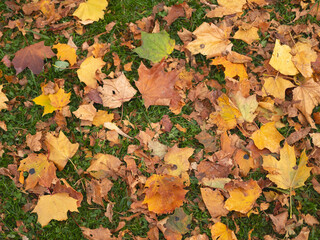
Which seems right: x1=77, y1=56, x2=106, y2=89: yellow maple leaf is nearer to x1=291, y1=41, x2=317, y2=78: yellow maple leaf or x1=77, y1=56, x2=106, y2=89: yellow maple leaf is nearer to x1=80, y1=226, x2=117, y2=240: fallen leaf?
x1=80, y1=226, x2=117, y2=240: fallen leaf

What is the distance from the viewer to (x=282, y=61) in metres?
2.74

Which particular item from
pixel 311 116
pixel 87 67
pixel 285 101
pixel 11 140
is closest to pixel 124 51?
pixel 87 67

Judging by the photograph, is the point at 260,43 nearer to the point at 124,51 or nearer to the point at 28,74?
the point at 124,51

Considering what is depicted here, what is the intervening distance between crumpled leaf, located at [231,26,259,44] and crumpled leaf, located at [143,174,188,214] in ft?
4.90

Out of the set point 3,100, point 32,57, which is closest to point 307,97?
point 32,57

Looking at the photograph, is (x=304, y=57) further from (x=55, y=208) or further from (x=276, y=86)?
(x=55, y=208)

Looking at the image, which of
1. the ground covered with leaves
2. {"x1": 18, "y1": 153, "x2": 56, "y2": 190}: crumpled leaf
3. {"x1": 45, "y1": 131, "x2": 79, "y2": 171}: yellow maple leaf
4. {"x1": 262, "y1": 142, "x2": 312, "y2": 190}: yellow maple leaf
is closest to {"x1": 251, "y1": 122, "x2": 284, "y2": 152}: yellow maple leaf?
the ground covered with leaves

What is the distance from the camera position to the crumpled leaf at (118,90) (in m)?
2.72

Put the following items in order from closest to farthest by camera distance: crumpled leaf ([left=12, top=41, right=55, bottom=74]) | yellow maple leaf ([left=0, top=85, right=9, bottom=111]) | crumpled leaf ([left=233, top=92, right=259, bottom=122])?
crumpled leaf ([left=233, top=92, right=259, bottom=122]) → yellow maple leaf ([left=0, top=85, right=9, bottom=111]) → crumpled leaf ([left=12, top=41, right=55, bottom=74])

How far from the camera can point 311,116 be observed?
108 inches

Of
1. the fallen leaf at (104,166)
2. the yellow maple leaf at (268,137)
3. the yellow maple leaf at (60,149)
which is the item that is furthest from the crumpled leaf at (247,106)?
the yellow maple leaf at (60,149)

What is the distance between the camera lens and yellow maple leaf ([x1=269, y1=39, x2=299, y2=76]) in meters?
2.72

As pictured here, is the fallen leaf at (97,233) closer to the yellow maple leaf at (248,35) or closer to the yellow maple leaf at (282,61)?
the yellow maple leaf at (282,61)

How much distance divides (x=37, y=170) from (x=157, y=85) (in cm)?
123
